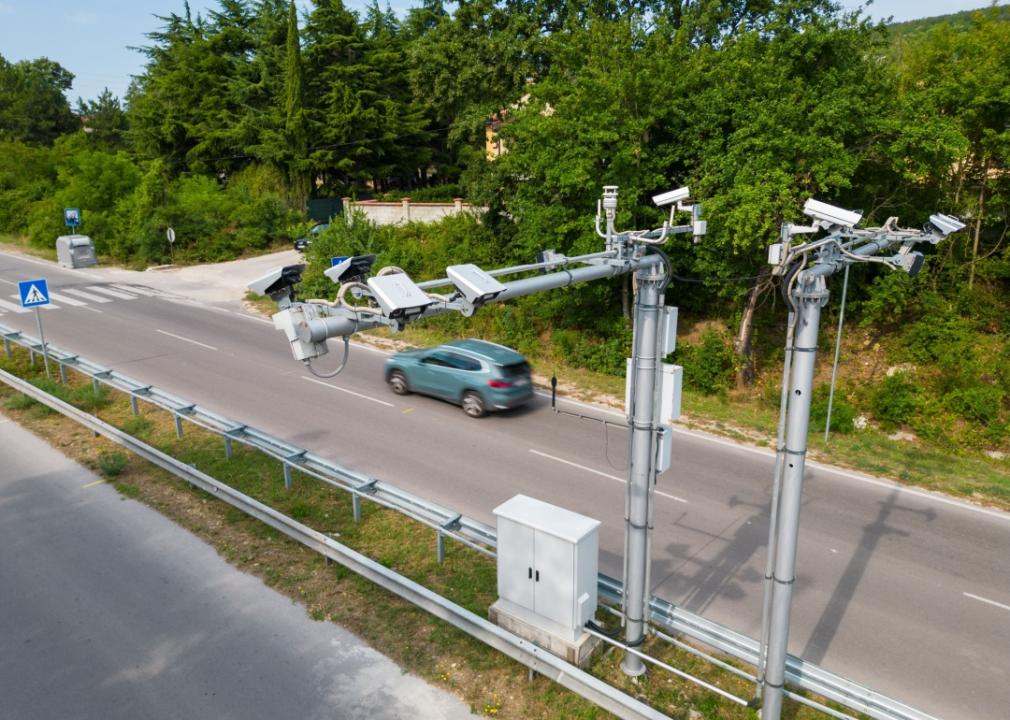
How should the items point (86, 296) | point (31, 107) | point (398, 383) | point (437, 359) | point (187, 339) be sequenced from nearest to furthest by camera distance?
point (437, 359), point (398, 383), point (187, 339), point (86, 296), point (31, 107)

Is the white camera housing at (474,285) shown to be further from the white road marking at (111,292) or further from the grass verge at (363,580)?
the white road marking at (111,292)

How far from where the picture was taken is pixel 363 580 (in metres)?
8.34

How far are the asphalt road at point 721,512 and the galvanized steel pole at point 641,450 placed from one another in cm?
206

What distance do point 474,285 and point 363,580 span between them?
493 cm

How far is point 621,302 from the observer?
20.7 metres

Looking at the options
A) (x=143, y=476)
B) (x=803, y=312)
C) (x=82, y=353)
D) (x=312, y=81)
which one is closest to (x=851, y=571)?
(x=803, y=312)

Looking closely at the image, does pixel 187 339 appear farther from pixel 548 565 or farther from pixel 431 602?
pixel 548 565

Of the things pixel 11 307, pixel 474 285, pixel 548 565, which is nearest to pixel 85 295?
pixel 11 307

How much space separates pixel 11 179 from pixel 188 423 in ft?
146

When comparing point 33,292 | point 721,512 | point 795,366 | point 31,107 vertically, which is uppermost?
point 31,107

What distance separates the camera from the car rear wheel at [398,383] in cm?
1639

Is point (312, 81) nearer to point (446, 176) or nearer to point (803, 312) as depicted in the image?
point (446, 176)

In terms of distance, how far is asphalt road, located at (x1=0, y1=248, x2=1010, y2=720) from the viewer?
786cm

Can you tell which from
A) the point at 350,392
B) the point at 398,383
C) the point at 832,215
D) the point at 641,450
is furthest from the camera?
the point at 350,392
